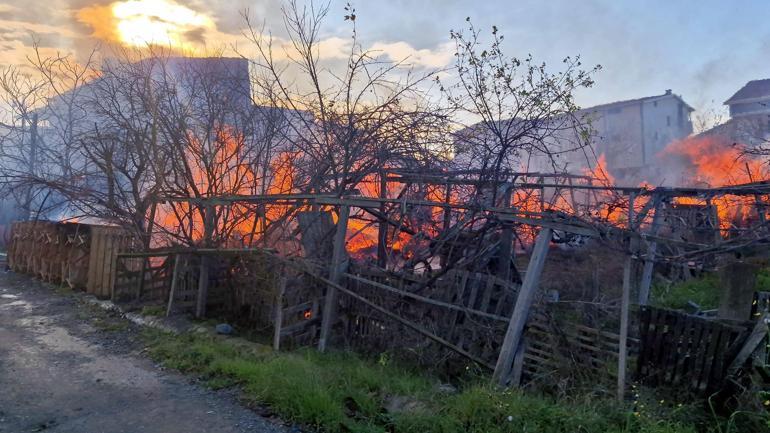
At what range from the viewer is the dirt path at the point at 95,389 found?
4883mm

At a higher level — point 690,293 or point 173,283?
point 690,293

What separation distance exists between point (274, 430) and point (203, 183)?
7837 mm

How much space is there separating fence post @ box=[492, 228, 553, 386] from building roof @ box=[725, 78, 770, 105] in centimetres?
4405

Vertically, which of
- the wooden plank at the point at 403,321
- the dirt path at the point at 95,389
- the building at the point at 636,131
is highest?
the building at the point at 636,131

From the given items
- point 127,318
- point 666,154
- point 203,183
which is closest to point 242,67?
point 203,183

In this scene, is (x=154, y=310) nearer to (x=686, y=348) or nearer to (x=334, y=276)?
(x=334, y=276)

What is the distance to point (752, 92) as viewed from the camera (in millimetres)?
40875

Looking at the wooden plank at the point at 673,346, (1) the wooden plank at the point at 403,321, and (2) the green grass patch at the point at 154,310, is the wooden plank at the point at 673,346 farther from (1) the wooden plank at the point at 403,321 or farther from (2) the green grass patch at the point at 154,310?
(2) the green grass patch at the point at 154,310

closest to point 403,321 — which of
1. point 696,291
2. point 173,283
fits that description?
point 173,283

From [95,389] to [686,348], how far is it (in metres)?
6.52

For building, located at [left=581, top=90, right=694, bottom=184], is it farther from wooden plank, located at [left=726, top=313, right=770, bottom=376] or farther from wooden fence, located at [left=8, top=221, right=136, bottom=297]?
wooden plank, located at [left=726, top=313, right=770, bottom=376]

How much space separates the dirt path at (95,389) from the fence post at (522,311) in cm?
246

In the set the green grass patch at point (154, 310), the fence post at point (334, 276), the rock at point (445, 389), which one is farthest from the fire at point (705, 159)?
the green grass patch at point (154, 310)

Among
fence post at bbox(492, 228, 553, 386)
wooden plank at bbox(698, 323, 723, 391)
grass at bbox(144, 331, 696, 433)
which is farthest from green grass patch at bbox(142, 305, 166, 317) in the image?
wooden plank at bbox(698, 323, 723, 391)
